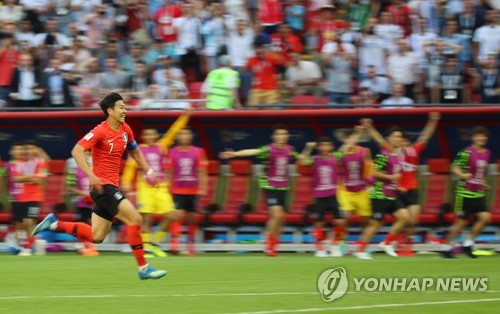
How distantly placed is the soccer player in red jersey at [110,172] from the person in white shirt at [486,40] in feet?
25.4

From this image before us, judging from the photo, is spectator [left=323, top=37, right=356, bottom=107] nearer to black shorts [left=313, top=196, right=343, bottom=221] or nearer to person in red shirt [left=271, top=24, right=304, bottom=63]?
person in red shirt [left=271, top=24, right=304, bottom=63]

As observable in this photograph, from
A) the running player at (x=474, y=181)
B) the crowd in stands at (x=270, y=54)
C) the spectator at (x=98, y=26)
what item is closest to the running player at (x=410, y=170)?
the running player at (x=474, y=181)

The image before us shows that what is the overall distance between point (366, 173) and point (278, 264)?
313cm

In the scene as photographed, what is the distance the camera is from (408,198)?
16.6 m

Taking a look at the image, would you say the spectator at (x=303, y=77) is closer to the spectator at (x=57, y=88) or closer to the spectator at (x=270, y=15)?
the spectator at (x=270, y=15)

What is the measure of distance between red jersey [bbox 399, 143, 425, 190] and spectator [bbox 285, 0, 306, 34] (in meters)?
3.42

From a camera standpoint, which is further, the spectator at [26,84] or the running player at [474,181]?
the spectator at [26,84]

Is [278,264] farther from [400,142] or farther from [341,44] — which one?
[341,44]

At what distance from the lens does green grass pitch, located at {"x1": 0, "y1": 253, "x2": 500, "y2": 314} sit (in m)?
9.70

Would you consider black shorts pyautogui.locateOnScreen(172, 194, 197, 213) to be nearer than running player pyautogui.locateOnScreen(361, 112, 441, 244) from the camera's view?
No

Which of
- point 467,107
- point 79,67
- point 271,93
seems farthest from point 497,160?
point 79,67

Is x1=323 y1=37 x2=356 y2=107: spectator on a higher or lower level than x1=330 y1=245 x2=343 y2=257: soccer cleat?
higher

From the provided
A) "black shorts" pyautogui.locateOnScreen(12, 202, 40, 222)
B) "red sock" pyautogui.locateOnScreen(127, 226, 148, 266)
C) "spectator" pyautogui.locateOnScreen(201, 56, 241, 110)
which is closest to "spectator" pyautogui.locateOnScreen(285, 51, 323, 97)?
"spectator" pyautogui.locateOnScreen(201, 56, 241, 110)

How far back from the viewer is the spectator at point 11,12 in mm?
19672
